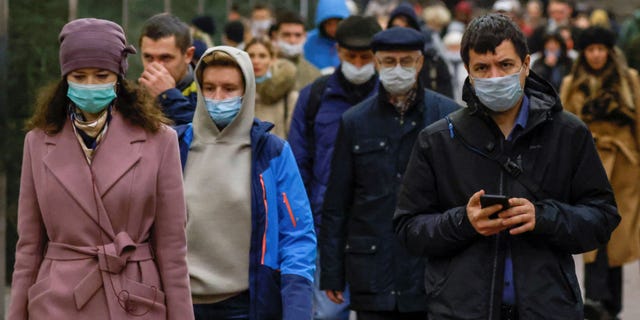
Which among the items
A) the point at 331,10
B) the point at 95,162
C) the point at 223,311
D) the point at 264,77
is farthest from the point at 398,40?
the point at 331,10

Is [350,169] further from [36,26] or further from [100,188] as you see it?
[36,26]

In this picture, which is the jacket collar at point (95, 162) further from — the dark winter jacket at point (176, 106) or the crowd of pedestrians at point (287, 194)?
the dark winter jacket at point (176, 106)

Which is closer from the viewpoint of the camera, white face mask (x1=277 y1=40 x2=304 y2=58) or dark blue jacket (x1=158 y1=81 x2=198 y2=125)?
dark blue jacket (x1=158 y1=81 x2=198 y2=125)

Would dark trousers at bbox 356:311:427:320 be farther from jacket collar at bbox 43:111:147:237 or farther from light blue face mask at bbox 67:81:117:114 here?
light blue face mask at bbox 67:81:117:114

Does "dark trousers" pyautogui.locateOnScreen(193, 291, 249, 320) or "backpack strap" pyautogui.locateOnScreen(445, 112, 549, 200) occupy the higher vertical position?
"backpack strap" pyautogui.locateOnScreen(445, 112, 549, 200)

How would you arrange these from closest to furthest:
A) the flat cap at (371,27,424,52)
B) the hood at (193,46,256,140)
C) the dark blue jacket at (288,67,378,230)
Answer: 1. the hood at (193,46,256,140)
2. the flat cap at (371,27,424,52)
3. the dark blue jacket at (288,67,378,230)

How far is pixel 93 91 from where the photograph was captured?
5.32 m

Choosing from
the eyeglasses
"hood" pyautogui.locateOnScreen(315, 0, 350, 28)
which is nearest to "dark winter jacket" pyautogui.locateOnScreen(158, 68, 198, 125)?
the eyeglasses

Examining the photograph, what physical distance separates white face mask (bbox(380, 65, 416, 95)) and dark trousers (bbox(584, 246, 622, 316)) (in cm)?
334

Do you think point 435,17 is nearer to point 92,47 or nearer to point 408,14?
point 408,14

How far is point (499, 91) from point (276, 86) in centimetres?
508

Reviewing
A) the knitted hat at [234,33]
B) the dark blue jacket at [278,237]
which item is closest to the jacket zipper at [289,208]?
the dark blue jacket at [278,237]

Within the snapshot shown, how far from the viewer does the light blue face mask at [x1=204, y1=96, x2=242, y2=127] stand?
6.41 meters

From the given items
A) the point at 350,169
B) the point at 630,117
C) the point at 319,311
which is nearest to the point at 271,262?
the point at 350,169
